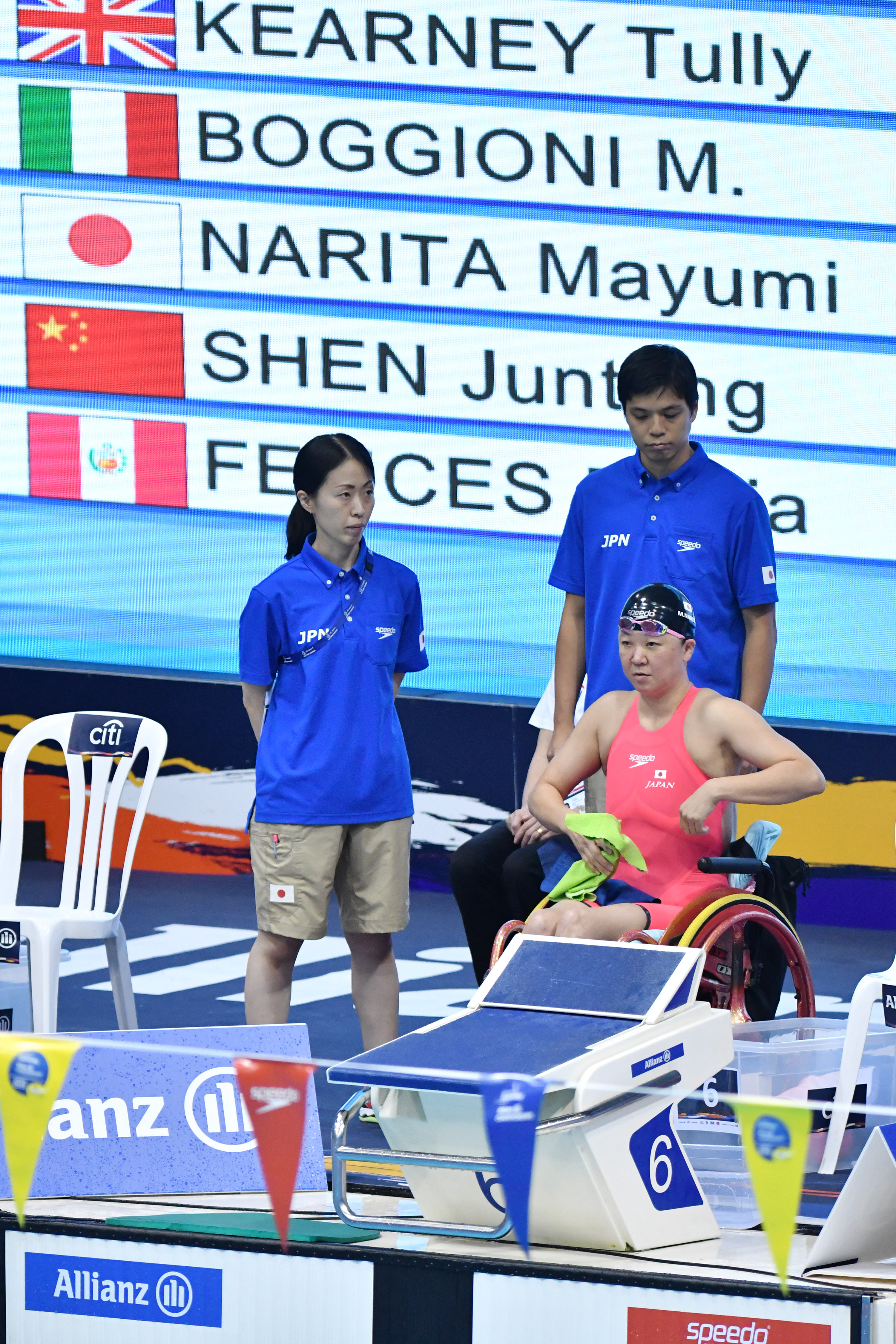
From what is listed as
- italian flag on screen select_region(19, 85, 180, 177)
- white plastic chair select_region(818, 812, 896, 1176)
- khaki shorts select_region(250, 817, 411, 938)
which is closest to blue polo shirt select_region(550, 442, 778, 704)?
khaki shorts select_region(250, 817, 411, 938)

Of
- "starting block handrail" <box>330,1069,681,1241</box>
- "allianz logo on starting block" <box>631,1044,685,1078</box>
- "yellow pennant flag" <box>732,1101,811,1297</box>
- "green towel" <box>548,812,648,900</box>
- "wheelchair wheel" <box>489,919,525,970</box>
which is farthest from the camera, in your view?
"green towel" <box>548,812,648,900</box>

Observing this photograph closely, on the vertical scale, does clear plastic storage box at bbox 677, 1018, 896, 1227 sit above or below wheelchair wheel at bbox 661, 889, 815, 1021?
below

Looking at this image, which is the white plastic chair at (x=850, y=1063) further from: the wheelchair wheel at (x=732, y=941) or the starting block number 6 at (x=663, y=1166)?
the starting block number 6 at (x=663, y=1166)

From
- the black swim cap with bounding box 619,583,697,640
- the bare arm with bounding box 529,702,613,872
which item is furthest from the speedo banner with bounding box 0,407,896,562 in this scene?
the black swim cap with bounding box 619,583,697,640

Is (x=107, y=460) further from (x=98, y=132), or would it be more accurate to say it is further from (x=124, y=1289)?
(x=124, y=1289)

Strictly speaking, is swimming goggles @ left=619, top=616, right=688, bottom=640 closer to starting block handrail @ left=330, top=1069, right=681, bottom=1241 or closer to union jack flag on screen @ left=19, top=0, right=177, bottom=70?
starting block handrail @ left=330, top=1069, right=681, bottom=1241

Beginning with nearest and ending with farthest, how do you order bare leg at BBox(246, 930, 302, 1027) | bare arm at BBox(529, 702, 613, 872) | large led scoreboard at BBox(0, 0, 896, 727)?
1. bare arm at BBox(529, 702, 613, 872)
2. bare leg at BBox(246, 930, 302, 1027)
3. large led scoreboard at BBox(0, 0, 896, 727)

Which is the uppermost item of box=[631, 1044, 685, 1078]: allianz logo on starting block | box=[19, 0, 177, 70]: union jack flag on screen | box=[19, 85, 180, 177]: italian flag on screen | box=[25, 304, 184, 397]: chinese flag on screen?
box=[19, 0, 177, 70]: union jack flag on screen

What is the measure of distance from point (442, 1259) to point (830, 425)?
14.4 feet

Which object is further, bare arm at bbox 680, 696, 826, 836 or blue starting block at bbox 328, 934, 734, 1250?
bare arm at bbox 680, 696, 826, 836

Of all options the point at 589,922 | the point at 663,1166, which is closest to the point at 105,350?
the point at 589,922

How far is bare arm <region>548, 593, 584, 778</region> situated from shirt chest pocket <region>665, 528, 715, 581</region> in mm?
326

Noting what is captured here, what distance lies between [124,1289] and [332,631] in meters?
1.59

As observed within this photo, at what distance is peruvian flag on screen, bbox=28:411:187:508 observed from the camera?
23.8 ft
